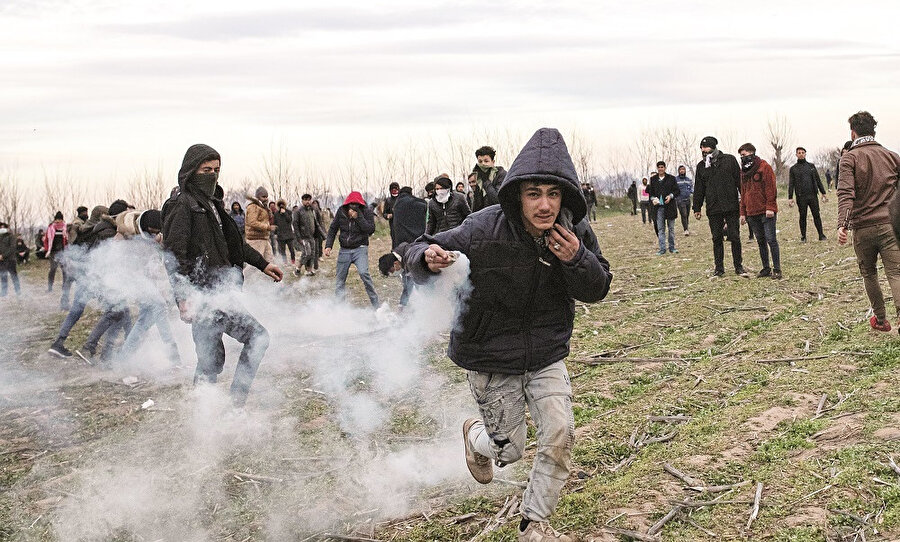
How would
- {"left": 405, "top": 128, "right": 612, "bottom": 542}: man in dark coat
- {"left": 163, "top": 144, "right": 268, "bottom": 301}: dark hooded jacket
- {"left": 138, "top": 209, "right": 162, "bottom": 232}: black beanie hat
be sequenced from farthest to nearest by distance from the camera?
{"left": 138, "top": 209, "right": 162, "bottom": 232}: black beanie hat < {"left": 163, "top": 144, "right": 268, "bottom": 301}: dark hooded jacket < {"left": 405, "top": 128, "right": 612, "bottom": 542}: man in dark coat

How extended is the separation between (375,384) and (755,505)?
442cm

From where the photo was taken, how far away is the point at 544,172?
368 centimetres

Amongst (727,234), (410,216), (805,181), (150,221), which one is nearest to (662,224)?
(805,181)

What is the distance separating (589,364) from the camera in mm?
7746

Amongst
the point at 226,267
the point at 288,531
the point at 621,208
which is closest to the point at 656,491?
the point at 288,531

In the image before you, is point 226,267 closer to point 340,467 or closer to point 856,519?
point 340,467

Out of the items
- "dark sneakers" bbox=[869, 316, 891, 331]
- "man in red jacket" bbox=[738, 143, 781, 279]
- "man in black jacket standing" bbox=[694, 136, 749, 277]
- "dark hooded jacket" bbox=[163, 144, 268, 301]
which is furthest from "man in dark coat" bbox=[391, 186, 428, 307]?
"dark sneakers" bbox=[869, 316, 891, 331]

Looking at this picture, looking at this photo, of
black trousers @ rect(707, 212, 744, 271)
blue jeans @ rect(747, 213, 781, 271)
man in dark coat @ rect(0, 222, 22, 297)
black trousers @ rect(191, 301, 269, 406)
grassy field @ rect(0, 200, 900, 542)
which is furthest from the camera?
man in dark coat @ rect(0, 222, 22, 297)

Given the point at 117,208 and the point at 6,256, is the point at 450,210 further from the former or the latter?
the point at 6,256

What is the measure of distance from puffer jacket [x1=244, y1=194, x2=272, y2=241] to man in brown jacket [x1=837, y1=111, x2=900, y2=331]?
986 cm

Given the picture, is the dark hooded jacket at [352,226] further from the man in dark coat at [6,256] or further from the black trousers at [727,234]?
the man in dark coat at [6,256]

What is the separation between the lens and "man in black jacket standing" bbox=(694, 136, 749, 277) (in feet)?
39.8

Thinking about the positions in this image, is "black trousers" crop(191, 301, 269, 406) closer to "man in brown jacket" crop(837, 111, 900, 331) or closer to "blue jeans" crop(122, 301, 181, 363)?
"blue jeans" crop(122, 301, 181, 363)

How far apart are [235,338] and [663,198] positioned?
40.0ft
